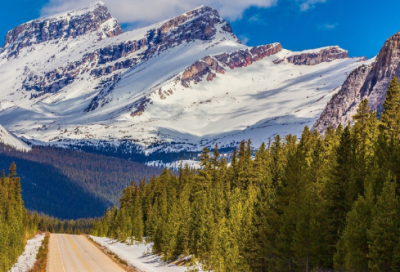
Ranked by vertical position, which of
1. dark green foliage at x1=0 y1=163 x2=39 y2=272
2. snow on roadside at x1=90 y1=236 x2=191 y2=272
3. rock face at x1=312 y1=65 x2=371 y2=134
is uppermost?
rock face at x1=312 y1=65 x2=371 y2=134

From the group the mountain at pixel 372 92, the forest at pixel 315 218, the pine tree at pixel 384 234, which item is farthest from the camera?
the mountain at pixel 372 92

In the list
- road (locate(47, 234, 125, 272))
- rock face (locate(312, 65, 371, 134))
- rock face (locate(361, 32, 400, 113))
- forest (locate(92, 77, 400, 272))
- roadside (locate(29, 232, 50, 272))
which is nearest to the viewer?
forest (locate(92, 77, 400, 272))

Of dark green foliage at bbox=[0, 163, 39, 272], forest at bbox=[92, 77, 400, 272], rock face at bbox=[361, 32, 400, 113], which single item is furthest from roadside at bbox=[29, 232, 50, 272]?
rock face at bbox=[361, 32, 400, 113]

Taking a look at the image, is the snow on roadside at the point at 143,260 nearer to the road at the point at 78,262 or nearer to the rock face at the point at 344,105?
the road at the point at 78,262

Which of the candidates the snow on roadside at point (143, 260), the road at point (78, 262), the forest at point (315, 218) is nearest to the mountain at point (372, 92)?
the snow on roadside at point (143, 260)

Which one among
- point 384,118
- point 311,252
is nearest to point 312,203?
point 311,252

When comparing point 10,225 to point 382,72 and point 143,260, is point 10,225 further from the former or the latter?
point 382,72

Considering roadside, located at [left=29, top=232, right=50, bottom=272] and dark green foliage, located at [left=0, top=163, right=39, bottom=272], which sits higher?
dark green foliage, located at [left=0, top=163, right=39, bottom=272]

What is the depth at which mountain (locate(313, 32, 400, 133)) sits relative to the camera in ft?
507

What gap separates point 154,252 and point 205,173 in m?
15.0

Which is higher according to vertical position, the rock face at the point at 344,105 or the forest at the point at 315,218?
the rock face at the point at 344,105

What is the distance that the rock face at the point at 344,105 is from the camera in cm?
16225

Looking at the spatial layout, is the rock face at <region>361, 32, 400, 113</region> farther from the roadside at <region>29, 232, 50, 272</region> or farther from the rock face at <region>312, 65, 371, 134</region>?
the roadside at <region>29, 232, 50, 272</region>

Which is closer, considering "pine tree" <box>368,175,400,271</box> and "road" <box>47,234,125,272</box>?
"pine tree" <box>368,175,400,271</box>
